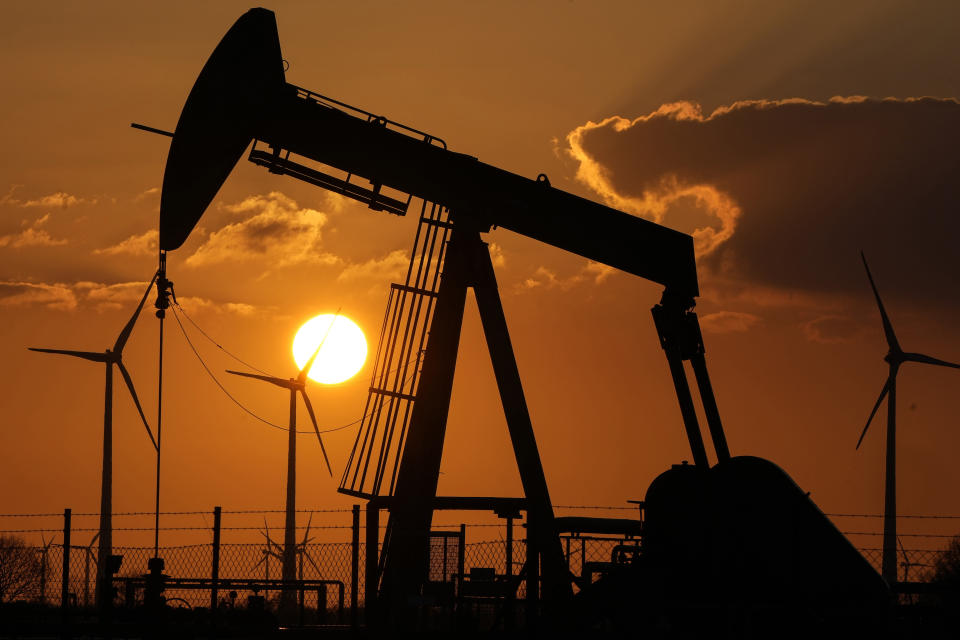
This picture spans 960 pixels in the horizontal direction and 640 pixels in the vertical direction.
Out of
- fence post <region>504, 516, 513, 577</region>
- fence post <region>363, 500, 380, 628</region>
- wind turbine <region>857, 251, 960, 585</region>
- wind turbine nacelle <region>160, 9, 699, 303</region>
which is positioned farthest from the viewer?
wind turbine <region>857, 251, 960, 585</region>

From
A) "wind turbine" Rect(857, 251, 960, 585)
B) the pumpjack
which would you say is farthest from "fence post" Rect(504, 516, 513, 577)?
"wind turbine" Rect(857, 251, 960, 585)

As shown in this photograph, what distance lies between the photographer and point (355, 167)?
21641 mm

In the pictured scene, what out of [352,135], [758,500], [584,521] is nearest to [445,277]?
[352,135]

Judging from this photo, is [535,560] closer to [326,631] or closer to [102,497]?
[326,631]

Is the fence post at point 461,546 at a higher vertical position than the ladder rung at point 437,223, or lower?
lower

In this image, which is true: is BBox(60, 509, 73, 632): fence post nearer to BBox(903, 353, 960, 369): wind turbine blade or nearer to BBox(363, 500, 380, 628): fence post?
BBox(363, 500, 380, 628): fence post

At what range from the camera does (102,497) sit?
51.7 m

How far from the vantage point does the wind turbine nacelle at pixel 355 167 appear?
69.7ft

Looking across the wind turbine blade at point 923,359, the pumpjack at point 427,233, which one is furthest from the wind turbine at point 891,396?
the pumpjack at point 427,233

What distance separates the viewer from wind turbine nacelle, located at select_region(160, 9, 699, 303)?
69.7 feet

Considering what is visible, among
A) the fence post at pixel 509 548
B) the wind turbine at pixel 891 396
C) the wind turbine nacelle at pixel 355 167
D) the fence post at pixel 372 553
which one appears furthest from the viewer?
the wind turbine at pixel 891 396

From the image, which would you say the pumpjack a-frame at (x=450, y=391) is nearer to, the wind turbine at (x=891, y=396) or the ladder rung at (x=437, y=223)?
Result: the ladder rung at (x=437, y=223)

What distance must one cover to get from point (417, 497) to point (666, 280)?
5.12m

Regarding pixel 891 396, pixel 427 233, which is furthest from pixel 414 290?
pixel 891 396
